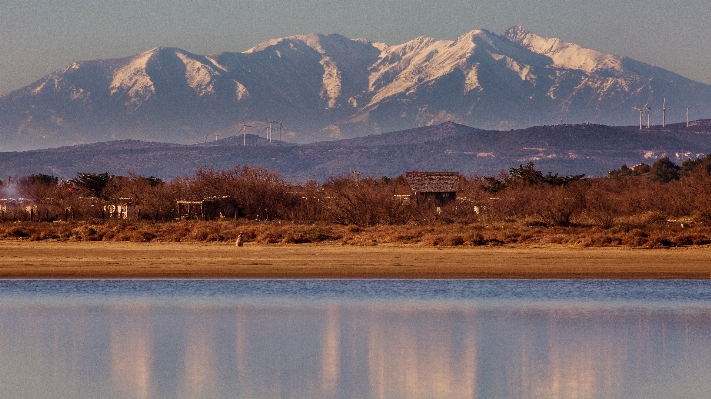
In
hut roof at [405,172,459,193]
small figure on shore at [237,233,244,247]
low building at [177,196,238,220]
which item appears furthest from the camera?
hut roof at [405,172,459,193]

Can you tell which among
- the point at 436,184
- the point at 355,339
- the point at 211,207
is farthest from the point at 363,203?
the point at 355,339

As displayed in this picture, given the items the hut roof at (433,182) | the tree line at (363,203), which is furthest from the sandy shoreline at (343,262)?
the hut roof at (433,182)

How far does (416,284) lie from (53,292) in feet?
27.9

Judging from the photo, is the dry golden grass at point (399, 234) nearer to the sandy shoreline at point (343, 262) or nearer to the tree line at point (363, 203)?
the sandy shoreline at point (343, 262)

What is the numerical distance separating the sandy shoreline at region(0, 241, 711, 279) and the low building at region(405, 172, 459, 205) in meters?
29.8

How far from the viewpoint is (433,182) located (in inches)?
2714

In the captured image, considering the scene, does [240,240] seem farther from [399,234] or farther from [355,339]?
[355,339]

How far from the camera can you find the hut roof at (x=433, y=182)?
223 ft

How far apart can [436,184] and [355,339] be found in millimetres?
49050

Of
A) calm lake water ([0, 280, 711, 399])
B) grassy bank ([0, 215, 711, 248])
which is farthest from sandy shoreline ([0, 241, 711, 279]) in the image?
calm lake water ([0, 280, 711, 399])

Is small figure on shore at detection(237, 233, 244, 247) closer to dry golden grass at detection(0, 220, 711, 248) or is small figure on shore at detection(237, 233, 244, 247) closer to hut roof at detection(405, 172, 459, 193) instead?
dry golden grass at detection(0, 220, 711, 248)

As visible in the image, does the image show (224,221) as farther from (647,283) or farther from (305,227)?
(647,283)

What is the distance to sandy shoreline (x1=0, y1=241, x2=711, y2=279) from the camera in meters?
30.0

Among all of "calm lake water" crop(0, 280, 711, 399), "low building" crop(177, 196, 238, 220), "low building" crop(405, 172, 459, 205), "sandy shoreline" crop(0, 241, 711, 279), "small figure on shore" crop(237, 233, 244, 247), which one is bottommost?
"calm lake water" crop(0, 280, 711, 399)
